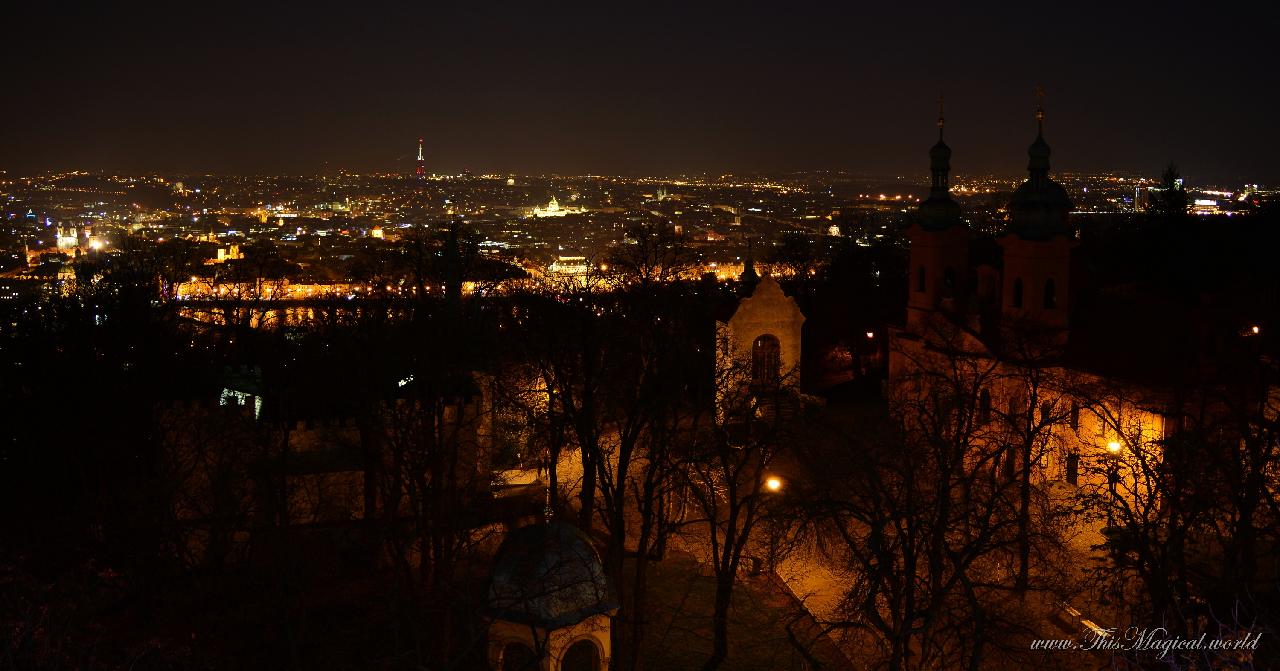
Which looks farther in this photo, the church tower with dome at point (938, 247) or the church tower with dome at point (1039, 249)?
the church tower with dome at point (938, 247)

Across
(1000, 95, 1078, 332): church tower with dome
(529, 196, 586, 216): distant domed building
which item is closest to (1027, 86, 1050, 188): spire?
(1000, 95, 1078, 332): church tower with dome

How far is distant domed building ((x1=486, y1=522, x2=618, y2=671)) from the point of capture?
44.4 feet

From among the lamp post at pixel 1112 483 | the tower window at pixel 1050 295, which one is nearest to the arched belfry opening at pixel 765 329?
the tower window at pixel 1050 295

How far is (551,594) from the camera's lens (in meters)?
13.6

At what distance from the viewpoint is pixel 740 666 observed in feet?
57.1

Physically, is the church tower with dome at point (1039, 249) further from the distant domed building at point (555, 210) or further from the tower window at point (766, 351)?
the distant domed building at point (555, 210)

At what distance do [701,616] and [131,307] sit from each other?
51.4 ft

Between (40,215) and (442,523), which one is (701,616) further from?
(40,215)

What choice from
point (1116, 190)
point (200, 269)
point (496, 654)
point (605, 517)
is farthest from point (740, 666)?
point (1116, 190)

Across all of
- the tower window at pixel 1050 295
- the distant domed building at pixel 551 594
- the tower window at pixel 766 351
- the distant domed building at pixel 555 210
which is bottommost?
the distant domed building at pixel 551 594

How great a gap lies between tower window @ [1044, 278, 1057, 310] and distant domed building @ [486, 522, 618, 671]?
17658 millimetres

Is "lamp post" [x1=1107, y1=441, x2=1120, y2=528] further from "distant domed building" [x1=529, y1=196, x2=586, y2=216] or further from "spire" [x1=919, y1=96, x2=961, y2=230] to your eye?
"distant domed building" [x1=529, y1=196, x2=586, y2=216]

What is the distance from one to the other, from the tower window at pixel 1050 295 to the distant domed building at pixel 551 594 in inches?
695

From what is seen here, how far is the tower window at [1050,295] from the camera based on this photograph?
27.9 m
